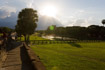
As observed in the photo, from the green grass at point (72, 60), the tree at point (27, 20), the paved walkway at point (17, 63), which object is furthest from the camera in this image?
the tree at point (27, 20)

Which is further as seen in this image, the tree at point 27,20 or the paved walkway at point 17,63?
the tree at point 27,20

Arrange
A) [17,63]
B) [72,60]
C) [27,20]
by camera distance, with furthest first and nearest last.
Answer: [27,20]
[72,60]
[17,63]

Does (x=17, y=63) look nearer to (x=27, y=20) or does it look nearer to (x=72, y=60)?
(x=72, y=60)

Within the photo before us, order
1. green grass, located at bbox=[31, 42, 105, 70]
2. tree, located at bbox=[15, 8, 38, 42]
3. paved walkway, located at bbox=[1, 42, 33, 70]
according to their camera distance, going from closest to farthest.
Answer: paved walkway, located at bbox=[1, 42, 33, 70] → green grass, located at bbox=[31, 42, 105, 70] → tree, located at bbox=[15, 8, 38, 42]

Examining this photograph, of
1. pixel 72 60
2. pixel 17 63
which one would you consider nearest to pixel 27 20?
→ pixel 72 60

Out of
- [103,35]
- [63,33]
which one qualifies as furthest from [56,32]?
[103,35]

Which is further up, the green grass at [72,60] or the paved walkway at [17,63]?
the paved walkway at [17,63]

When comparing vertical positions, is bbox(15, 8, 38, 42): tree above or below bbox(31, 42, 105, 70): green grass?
above

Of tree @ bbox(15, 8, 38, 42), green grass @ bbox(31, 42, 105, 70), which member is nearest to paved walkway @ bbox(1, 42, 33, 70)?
green grass @ bbox(31, 42, 105, 70)

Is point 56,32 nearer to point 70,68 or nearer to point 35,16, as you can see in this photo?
point 35,16

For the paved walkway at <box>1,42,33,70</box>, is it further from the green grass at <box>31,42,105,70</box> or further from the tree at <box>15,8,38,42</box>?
the tree at <box>15,8,38,42</box>

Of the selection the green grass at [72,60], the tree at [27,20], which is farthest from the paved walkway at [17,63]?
the tree at [27,20]

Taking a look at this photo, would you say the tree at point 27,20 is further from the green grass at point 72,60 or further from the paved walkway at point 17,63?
the paved walkway at point 17,63

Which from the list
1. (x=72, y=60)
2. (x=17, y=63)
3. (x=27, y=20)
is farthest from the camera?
(x=27, y=20)
